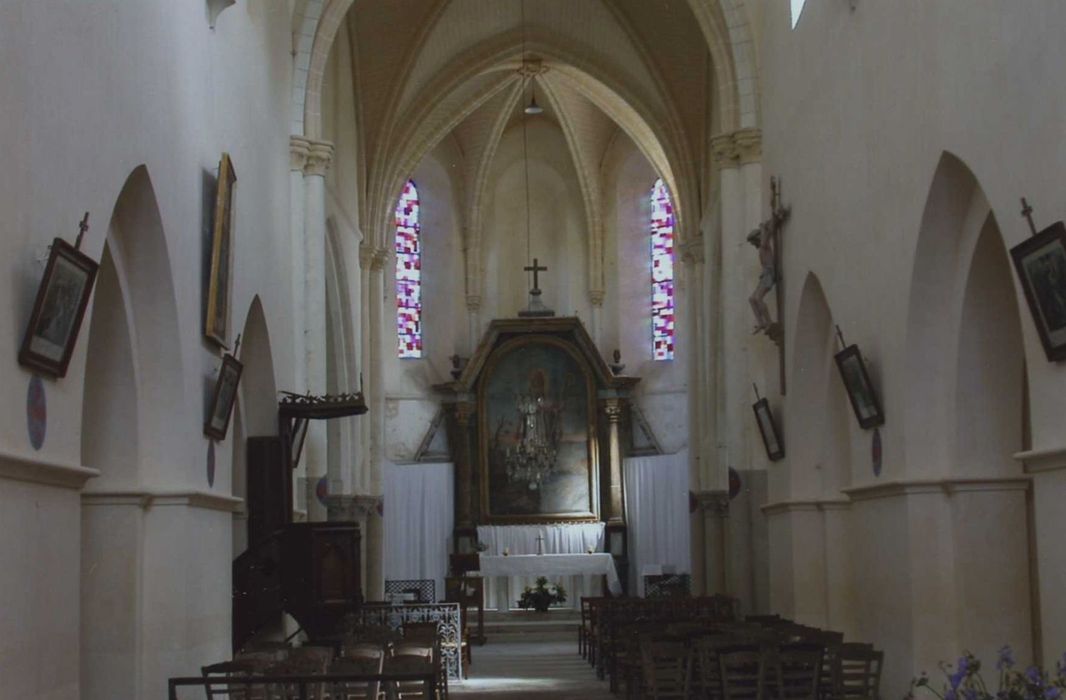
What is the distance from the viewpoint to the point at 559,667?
20.5 m

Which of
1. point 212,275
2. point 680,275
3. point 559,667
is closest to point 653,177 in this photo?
point 680,275

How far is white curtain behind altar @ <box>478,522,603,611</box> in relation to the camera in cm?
3088

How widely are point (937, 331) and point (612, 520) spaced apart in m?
19.8

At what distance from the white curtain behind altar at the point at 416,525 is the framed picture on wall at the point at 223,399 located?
17.4 m

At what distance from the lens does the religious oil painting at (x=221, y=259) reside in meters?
12.8

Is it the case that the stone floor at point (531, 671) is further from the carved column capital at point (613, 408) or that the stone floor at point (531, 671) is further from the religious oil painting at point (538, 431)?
the carved column capital at point (613, 408)

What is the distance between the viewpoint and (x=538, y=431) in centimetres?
3197

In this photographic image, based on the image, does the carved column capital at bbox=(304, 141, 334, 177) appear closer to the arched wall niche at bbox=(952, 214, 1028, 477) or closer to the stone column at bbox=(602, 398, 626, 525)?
the arched wall niche at bbox=(952, 214, 1028, 477)

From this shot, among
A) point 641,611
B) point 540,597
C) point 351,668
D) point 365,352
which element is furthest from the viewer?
point 540,597

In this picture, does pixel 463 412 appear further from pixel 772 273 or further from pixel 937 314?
pixel 937 314

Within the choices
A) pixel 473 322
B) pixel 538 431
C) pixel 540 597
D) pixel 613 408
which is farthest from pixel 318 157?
pixel 473 322

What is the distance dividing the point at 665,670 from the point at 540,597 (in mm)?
16434

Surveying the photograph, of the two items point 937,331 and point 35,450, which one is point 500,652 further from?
point 35,450

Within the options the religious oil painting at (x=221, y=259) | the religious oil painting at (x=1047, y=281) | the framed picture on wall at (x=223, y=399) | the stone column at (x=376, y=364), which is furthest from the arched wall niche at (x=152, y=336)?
the stone column at (x=376, y=364)
